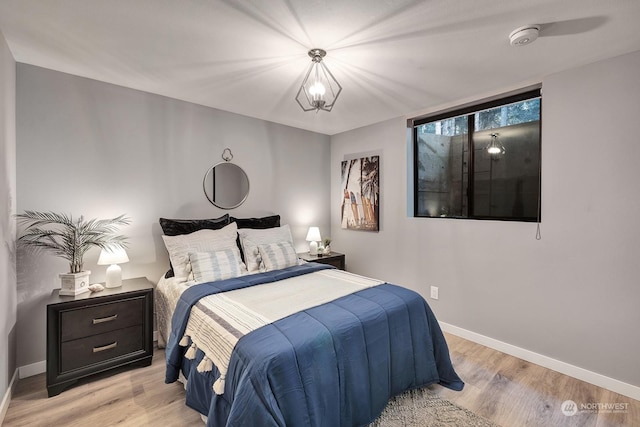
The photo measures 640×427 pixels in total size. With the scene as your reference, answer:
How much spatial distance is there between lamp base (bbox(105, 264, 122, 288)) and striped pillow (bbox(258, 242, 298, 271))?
1.17 meters

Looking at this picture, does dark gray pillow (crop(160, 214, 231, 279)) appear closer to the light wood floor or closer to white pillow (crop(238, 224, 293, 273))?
white pillow (crop(238, 224, 293, 273))

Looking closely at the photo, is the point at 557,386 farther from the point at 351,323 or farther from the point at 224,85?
the point at 224,85

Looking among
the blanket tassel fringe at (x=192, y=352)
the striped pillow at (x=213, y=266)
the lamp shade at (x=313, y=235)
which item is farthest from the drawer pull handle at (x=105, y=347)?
the lamp shade at (x=313, y=235)

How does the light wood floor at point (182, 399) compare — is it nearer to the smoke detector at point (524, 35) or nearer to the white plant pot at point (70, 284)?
the white plant pot at point (70, 284)

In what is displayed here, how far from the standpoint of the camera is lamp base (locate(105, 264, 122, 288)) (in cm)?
243

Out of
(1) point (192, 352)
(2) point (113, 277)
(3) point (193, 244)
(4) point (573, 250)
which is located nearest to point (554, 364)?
(4) point (573, 250)

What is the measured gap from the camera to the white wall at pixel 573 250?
2.10 meters

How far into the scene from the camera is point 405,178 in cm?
348

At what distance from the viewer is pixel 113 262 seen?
2.40 meters

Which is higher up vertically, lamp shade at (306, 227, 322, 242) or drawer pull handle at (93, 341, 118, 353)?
lamp shade at (306, 227, 322, 242)

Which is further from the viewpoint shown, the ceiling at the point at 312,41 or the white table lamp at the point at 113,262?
the white table lamp at the point at 113,262

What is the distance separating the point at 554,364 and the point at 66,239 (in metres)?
4.04

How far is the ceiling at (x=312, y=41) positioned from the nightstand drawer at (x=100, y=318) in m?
1.83

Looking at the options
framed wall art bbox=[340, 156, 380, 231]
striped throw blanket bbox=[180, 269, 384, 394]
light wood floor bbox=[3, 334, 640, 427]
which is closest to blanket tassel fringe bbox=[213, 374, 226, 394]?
striped throw blanket bbox=[180, 269, 384, 394]
